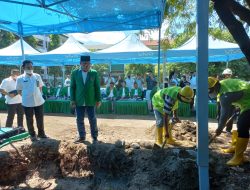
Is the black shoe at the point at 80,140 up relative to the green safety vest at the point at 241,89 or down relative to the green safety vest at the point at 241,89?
down

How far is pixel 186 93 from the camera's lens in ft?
17.7

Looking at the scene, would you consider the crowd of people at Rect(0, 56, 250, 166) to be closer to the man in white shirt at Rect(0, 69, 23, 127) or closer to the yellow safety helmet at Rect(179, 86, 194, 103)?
the yellow safety helmet at Rect(179, 86, 194, 103)

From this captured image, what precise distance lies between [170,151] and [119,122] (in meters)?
5.90

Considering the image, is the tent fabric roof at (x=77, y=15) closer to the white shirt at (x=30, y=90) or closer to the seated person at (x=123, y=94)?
the white shirt at (x=30, y=90)

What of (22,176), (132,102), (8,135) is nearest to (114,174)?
(22,176)

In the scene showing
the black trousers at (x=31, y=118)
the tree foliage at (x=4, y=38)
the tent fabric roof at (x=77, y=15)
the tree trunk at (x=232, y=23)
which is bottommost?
the black trousers at (x=31, y=118)

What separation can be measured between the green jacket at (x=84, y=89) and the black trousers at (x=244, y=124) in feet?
9.02

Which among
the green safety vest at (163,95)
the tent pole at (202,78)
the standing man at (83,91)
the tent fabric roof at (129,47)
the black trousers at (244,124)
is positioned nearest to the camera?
the tent pole at (202,78)

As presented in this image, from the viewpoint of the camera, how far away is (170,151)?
4.93m

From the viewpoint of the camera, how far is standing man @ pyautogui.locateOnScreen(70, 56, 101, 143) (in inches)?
239

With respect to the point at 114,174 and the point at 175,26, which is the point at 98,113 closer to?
the point at 175,26

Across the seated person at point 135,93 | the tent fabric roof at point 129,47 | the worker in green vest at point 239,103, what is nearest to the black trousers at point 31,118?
the worker in green vest at point 239,103

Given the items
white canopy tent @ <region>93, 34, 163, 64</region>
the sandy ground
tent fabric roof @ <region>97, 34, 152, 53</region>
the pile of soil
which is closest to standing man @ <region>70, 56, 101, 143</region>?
the pile of soil

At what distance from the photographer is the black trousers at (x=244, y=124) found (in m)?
4.64
